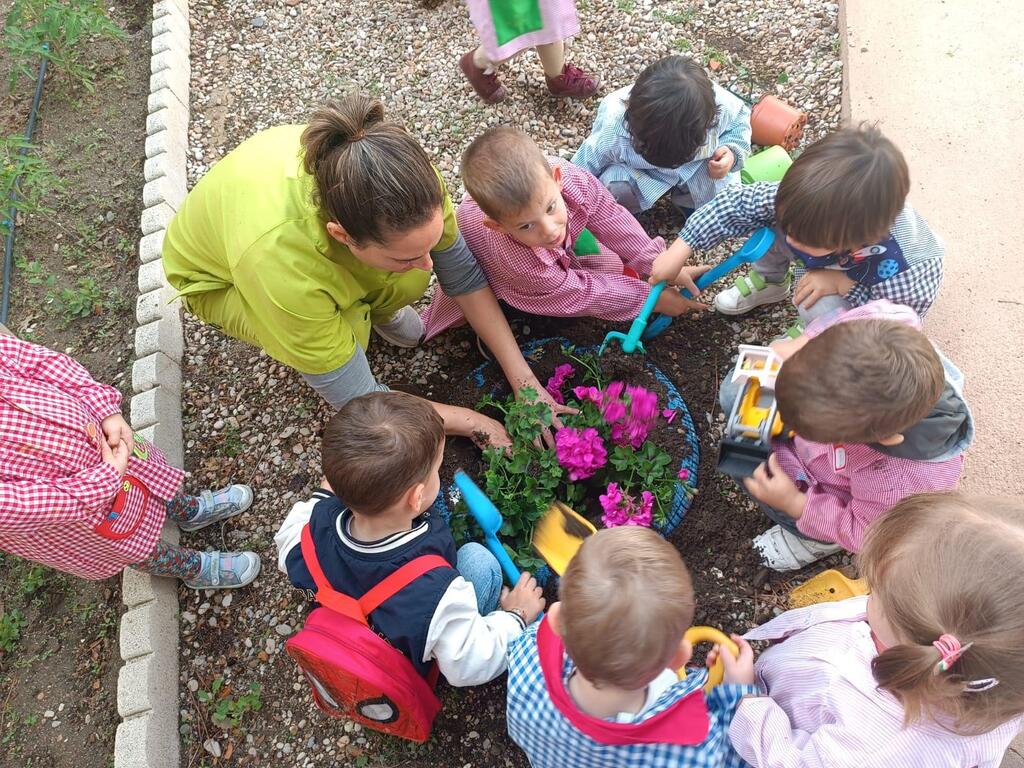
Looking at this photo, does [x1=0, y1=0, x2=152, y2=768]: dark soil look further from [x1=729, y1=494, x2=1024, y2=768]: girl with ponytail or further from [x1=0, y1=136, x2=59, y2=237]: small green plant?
[x1=729, y1=494, x2=1024, y2=768]: girl with ponytail

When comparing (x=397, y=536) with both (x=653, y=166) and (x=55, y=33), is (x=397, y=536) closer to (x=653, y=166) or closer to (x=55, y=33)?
(x=653, y=166)

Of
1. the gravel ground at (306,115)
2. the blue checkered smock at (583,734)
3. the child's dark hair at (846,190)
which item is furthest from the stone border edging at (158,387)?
the child's dark hair at (846,190)

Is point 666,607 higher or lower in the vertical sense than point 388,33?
lower

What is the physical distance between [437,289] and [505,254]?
51cm

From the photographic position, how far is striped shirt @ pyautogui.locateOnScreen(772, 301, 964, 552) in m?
1.83

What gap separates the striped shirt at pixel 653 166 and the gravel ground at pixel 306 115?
264 millimetres

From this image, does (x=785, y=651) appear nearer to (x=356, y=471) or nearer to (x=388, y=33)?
(x=356, y=471)

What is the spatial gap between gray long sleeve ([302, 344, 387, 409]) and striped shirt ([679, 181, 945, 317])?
4.00 ft

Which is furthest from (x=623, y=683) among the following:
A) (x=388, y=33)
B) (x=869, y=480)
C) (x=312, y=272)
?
(x=388, y=33)

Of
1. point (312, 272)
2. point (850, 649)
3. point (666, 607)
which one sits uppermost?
point (312, 272)

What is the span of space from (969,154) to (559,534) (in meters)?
2.35

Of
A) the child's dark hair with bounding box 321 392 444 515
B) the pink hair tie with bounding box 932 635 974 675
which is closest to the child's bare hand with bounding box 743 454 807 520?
the pink hair tie with bounding box 932 635 974 675

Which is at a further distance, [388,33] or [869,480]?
[388,33]

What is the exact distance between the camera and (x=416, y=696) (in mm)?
1821
